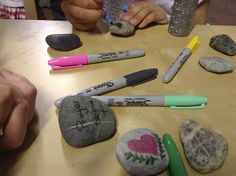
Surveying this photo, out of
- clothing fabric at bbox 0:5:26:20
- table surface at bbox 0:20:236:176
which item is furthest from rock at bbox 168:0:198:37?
clothing fabric at bbox 0:5:26:20

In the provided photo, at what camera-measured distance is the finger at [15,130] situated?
0.30 metres

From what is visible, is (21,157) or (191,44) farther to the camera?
(191,44)

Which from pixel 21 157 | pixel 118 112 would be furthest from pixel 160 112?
pixel 21 157

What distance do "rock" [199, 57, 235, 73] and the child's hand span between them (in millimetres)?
145

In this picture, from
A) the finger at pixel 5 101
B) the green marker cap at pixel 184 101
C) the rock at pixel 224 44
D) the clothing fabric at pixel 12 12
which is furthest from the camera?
the clothing fabric at pixel 12 12

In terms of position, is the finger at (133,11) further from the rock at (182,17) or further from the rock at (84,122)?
the rock at (84,122)

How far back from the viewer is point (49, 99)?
0.40 m

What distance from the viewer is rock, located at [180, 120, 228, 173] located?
0.31 meters

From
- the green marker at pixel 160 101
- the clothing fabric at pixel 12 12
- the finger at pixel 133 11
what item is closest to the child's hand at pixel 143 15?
the finger at pixel 133 11

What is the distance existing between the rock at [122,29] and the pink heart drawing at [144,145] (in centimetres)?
26

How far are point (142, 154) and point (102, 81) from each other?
0.52 ft

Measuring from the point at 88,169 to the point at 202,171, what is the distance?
115 millimetres

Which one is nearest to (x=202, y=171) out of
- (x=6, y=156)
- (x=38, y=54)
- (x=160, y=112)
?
(x=160, y=112)

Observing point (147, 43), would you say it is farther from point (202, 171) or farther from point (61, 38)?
point (202, 171)
